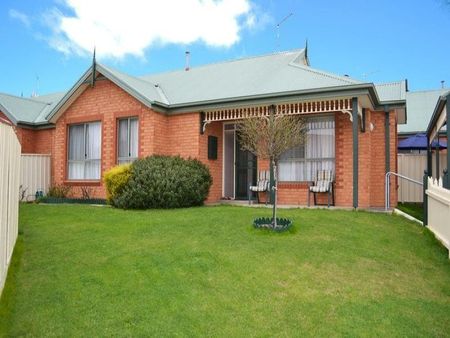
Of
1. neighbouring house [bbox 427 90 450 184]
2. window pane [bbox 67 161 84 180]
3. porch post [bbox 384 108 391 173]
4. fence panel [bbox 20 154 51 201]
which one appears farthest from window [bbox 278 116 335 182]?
fence panel [bbox 20 154 51 201]

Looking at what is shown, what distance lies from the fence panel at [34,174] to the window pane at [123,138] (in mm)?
4210

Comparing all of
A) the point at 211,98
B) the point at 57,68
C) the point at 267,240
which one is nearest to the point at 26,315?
the point at 267,240

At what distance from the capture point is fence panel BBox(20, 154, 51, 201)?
1573 centimetres

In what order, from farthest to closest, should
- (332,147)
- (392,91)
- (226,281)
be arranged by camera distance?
(392,91) → (332,147) → (226,281)

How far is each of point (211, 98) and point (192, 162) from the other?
2.25 m

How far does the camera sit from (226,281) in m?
5.27

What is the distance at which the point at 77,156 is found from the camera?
15.6m

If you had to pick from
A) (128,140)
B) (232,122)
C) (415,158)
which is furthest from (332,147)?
(128,140)

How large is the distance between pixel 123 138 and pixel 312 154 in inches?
258

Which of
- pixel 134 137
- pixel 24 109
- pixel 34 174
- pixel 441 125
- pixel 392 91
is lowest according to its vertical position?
pixel 34 174

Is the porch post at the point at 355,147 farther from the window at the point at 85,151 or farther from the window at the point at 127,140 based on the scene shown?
the window at the point at 85,151

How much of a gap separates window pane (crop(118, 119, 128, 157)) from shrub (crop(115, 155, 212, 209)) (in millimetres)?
2181

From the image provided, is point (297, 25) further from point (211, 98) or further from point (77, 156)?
point (77, 156)

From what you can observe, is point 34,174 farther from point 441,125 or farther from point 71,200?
point 441,125
